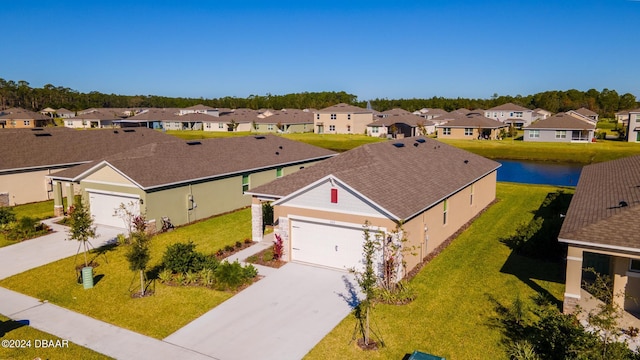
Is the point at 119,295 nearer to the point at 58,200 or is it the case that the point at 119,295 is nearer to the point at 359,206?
the point at 359,206

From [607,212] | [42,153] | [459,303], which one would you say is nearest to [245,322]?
[459,303]

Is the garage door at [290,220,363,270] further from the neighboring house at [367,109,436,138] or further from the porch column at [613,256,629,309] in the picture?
the neighboring house at [367,109,436,138]

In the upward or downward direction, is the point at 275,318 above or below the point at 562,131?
below

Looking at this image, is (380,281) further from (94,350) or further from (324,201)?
(94,350)

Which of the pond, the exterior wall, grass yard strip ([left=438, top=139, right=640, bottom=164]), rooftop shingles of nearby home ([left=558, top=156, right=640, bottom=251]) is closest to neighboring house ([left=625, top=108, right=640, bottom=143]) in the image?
grass yard strip ([left=438, top=139, right=640, bottom=164])

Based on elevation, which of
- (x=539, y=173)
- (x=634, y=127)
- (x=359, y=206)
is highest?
(x=634, y=127)

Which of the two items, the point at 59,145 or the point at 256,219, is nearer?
the point at 256,219
